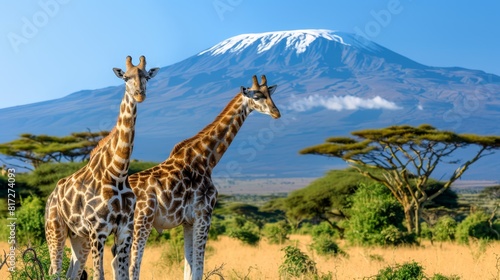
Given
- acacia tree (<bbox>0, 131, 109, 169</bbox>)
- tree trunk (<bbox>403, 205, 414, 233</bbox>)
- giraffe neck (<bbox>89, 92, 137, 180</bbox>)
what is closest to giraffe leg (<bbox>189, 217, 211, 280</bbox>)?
giraffe neck (<bbox>89, 92, 137, 180</bbox>)

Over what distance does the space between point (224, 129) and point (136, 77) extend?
2.62 m

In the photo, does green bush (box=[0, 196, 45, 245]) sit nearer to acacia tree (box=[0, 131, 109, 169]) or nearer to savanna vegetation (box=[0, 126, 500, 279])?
savanna vegetation (box=[0, 126, 500, 279])

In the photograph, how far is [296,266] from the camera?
11.8m

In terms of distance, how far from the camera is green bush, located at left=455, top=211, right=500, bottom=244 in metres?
24.2

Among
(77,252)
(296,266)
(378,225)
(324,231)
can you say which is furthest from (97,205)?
(324,231)

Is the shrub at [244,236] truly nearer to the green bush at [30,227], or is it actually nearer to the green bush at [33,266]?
the green bush at [30,227]

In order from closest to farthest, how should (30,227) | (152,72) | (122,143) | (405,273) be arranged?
(152,72) < (122,143) < (405,273) < (30,227)

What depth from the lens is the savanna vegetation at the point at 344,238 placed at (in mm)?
12125

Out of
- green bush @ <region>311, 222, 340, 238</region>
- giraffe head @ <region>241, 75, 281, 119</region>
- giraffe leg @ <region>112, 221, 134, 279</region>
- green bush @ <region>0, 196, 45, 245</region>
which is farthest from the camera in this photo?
green bush @ <region>311, 222, 340, 238</region>

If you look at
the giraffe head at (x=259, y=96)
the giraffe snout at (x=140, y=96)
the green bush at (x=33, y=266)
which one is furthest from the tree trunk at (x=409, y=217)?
the giraffe snout at (x=140, y=96)

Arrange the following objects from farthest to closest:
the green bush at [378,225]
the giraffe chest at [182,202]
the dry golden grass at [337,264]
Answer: the green bush at [378,225] < the dry golden grass at [337,264] < the giraffe chest at [182,202]

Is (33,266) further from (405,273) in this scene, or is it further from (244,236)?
(244,236)

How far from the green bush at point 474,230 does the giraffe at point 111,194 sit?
61.8 feet

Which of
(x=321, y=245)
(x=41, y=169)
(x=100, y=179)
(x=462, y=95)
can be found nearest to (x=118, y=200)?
(x=100, y=179)
